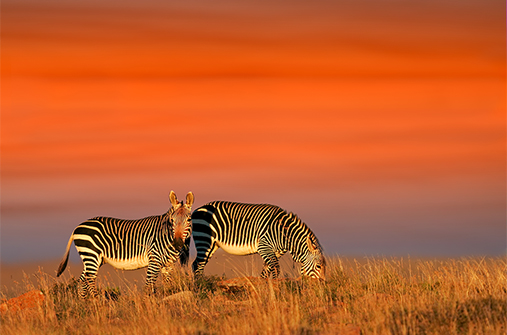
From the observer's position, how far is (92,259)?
21.5m

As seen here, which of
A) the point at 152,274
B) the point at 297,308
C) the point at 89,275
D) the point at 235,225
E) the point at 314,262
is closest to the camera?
the point at 297,308

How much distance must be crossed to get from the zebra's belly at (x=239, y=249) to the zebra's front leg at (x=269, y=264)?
539 mm

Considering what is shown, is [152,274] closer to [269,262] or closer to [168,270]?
[168,270]

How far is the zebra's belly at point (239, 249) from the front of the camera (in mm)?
22203

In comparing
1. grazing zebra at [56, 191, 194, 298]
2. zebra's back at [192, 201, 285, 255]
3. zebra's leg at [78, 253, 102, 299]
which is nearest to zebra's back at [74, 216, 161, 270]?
grazing zebra at [56, 191, 194, 298]

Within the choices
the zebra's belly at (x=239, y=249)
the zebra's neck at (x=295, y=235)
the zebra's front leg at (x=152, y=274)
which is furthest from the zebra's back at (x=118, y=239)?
the zebra's neck at (x=295, y=235)

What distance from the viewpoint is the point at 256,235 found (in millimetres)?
22125

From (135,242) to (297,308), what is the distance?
27.3 feet

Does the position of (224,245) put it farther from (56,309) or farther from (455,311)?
(455,311)

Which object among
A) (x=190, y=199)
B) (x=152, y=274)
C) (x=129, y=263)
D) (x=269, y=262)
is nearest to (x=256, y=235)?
(x=269, y=262)

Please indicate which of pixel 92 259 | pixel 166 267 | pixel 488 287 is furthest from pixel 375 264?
pixel 92 259

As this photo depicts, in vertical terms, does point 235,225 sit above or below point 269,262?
above

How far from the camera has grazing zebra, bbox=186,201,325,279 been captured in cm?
2134

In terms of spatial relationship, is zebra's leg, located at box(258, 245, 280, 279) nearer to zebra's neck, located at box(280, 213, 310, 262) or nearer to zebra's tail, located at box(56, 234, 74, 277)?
zebra's neck, located at box(280, 213, 310, 262)
